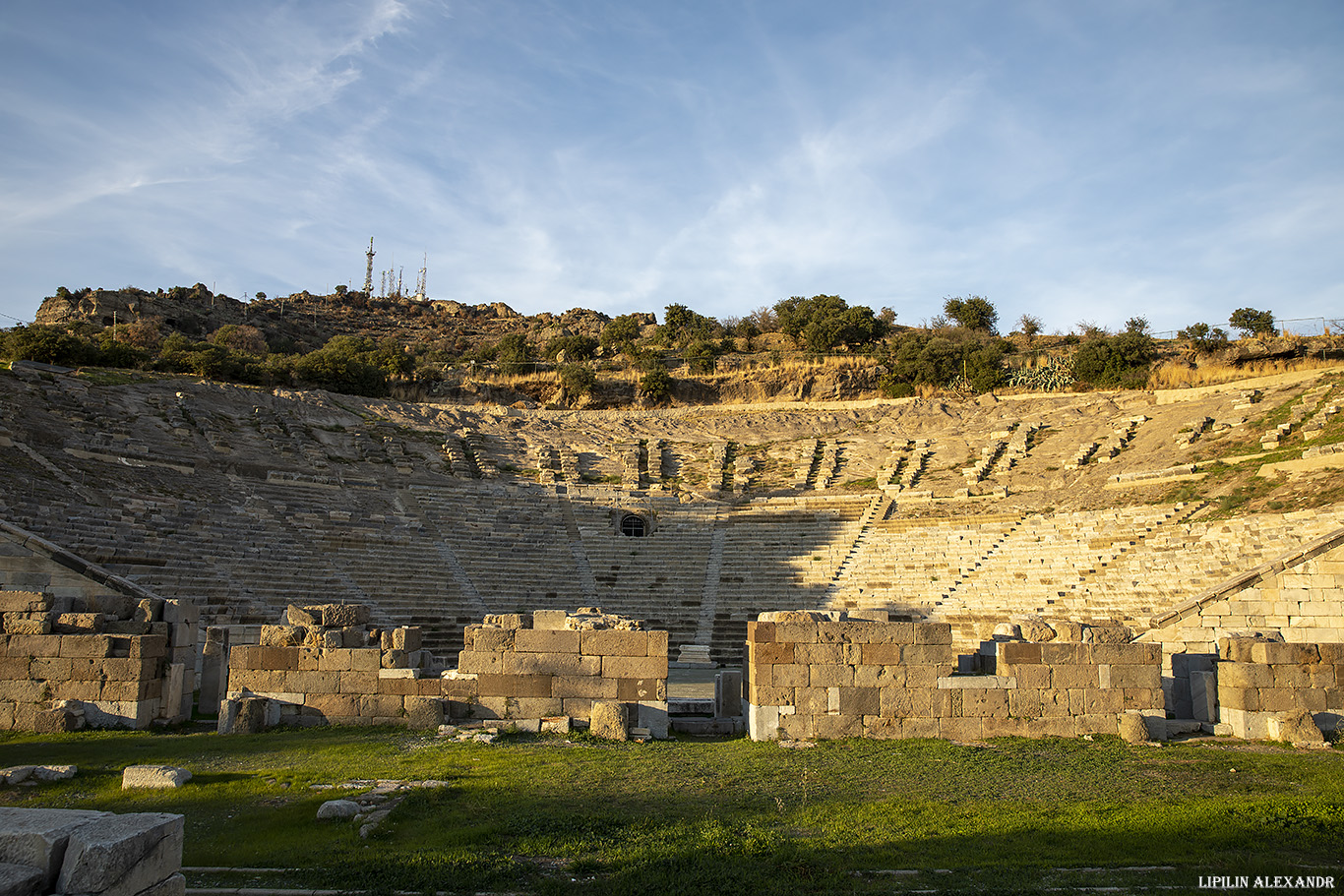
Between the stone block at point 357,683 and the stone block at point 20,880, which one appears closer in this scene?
the stone block at point 20,880

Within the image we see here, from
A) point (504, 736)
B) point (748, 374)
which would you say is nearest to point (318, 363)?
point (748, 374)

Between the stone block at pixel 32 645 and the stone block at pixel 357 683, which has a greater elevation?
the stone block at pixel 32 645

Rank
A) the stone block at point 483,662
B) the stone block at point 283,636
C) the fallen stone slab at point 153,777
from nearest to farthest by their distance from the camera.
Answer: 1. the fallen stone slab at point 153,777
2. the stone block at point 483,662
3. the stone block at point 283,636

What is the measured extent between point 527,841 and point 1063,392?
1579 inches

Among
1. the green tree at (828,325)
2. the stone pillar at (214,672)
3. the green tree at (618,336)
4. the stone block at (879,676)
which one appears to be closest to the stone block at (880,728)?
the stone block at (879,676)

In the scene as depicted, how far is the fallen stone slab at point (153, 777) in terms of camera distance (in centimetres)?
800

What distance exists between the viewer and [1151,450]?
1132 inches

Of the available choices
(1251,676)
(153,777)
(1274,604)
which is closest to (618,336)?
(1274,604)

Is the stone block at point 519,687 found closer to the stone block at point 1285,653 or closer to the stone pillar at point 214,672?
the stone pillar at point 214,672

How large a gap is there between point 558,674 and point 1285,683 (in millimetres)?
9986

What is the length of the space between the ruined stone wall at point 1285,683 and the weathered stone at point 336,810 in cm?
1125

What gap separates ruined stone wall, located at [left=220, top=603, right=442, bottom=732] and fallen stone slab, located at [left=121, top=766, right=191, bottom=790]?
3.33 meters

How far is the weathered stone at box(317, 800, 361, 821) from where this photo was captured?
23.1 ft

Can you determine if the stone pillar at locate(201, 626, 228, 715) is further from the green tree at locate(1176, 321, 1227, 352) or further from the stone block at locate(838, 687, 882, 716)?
the green tree at locate(1176, 321, 1227, 352)
